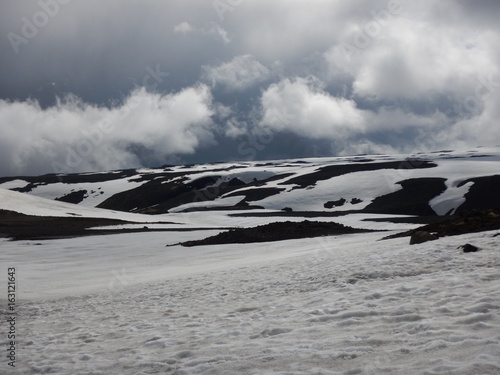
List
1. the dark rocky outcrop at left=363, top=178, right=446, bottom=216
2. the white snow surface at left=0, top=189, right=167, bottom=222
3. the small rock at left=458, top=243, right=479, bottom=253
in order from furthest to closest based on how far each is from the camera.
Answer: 1. the dark rocky outcrop at left=363, top=178, right=446, bottom=216
2. the white snow surface at left=0, top=189, right=167, bottom=222
3. the small rock at left=458, top=243, right=479, bottom=253

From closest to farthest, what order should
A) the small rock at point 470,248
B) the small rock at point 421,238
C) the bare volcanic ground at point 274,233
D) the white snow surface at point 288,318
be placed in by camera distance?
the white snow surface at point 288,318, the small rock at point 470,248, the small rock at point 421,238, the bare volcanic ground at point 274,233

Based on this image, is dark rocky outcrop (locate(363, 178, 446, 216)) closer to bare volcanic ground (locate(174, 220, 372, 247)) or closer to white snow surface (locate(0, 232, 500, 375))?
bare volcanic ground (locate(174, 220, 372, 247))

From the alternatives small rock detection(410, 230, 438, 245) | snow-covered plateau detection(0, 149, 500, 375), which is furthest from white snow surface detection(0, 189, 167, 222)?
small rock detection(410, 230, 438, 245)

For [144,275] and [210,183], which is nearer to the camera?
[144,275]

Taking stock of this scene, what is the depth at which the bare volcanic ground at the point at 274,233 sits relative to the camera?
3622 centimetres

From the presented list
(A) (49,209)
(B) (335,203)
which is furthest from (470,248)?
(B) (335,203)

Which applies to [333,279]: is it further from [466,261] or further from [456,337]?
[456,337]

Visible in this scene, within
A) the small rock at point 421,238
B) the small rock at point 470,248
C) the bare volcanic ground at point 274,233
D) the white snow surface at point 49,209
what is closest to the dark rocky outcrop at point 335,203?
the white snow surface at point 49,209

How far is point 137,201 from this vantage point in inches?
6757

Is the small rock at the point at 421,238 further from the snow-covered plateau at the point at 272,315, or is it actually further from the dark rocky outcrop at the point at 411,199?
the dark rocky outcrop at the point at 411,199

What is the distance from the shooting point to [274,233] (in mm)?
39812

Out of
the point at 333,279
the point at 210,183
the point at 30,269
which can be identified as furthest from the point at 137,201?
the point at 333,279

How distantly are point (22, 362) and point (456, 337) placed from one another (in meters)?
8.50

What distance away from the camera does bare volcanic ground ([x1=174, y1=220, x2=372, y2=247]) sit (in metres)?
36.2
